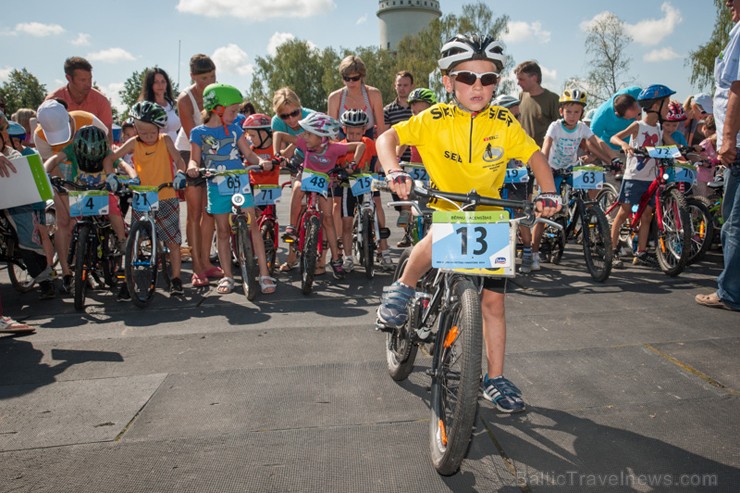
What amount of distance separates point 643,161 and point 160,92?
6.61 metres

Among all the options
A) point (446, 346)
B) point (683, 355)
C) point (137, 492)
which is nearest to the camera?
point (137, 492)

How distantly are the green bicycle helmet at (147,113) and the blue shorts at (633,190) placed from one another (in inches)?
226

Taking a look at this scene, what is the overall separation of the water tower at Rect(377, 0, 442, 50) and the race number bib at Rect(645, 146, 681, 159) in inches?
3909

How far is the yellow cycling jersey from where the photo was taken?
134 inches

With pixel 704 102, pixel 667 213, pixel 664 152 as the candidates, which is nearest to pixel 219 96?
pixel 664 152

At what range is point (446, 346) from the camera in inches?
118

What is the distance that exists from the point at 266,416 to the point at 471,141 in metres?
2.07

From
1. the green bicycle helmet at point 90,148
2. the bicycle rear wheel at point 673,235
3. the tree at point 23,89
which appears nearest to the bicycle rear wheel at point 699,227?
the bicycle rear wheel at point 673,235

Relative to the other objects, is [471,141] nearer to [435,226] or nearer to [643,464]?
[435,226]

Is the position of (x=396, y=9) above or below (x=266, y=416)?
above

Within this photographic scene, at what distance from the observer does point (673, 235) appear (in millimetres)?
6754

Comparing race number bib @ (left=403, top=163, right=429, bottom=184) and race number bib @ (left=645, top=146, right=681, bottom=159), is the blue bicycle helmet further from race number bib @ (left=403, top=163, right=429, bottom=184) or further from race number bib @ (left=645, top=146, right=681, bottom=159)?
race number bib @ (left=403, top=163, right=429, bottom=184)

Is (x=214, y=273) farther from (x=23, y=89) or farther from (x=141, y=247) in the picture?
(x=23, y=89)

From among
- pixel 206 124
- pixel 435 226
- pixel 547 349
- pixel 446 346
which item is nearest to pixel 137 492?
pixel 446 346
